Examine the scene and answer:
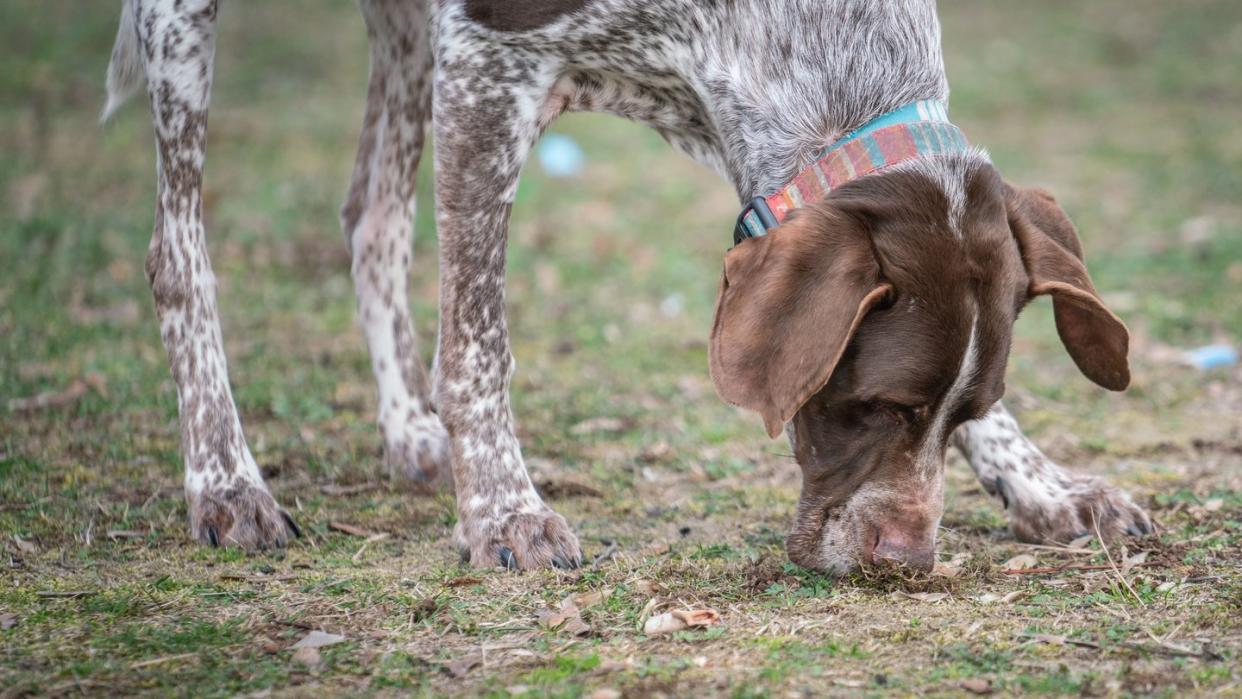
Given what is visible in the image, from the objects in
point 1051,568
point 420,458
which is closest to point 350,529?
point 420,458

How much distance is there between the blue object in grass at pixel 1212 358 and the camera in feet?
17.5

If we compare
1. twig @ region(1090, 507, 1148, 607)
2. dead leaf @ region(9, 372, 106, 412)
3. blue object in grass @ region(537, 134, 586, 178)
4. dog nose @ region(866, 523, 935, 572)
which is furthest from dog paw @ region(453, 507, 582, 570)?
blue object in grass @ region(537, 134, 586, 178)

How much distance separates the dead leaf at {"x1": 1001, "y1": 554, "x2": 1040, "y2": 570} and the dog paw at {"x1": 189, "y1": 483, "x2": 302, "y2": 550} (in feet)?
6.02

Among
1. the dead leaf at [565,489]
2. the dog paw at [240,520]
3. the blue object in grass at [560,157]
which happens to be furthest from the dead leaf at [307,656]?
the blue object in grass at [560,157]

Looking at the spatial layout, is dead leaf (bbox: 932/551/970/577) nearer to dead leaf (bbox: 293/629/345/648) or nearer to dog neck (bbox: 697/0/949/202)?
dog neck (bbox: 697/0/949/202)

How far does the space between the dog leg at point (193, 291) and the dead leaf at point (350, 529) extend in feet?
0.42

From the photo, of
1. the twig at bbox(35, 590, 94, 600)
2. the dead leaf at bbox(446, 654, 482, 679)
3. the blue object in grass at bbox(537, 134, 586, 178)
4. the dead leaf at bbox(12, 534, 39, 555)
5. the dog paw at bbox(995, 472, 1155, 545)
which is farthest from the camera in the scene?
the blue object in grass at bbox(537, 134, 586, 178)

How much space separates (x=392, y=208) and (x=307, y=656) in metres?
2.21

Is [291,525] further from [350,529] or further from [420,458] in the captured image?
[420,458]

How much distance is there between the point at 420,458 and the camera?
167 inches

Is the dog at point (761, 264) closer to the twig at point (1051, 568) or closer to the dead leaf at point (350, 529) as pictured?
the dead leaf at point (350, 529)

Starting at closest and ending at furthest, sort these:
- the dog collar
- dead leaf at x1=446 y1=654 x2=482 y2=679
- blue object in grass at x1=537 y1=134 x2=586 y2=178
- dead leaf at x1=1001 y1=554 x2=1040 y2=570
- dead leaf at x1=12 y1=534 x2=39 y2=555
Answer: dead leaf at x1=446 y1=654 x2=482 y2=679 → the dog collar → dead leaf at x1=1001 y1=554 x2=1040 y2=570 → dead leaf at x1=12 y1=534 x2=39 y2=555 → blue object in grass at x1=537 y1=134 x2=586 y2=178

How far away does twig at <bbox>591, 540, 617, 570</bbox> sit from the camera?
10.9ft

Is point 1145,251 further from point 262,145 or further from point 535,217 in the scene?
point 262,145
